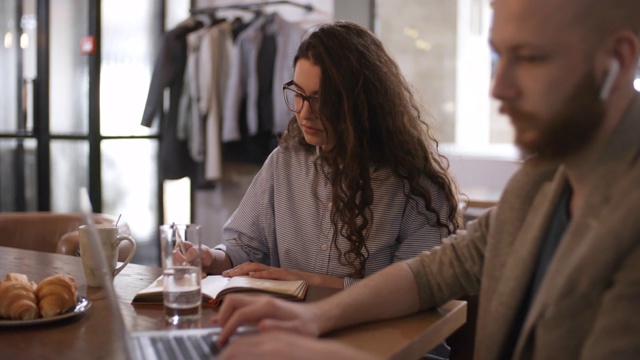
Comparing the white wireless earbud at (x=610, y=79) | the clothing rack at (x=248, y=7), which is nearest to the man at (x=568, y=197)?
the white wireless earbud at (x=610, y=79)

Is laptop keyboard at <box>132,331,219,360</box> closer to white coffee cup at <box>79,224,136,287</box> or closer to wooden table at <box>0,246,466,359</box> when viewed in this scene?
wooden table at <box>0,246,466,359</box>

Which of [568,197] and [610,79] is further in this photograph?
[568,197]

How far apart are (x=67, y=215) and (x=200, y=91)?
1957 mm

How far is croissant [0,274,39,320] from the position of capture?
1.31 meters

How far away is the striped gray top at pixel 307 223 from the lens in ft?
6.14

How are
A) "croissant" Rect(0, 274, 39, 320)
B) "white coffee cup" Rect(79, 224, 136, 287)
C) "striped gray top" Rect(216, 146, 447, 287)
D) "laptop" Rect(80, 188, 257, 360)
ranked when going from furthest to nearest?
1. "striped gray top" Rect(216, 146, 447, 287)
2. "white coffee cup" Rect(79, 224, 136, 287)
3. "croissant" Rect(0, 274, 39, 320)
4. "laptop" Rect(80, 188, 257, 360)

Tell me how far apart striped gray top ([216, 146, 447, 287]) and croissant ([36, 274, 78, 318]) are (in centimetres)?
62

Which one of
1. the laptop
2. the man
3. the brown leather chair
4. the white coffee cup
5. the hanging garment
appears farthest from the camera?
the hanging garment

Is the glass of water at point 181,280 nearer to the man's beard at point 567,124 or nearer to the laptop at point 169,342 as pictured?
the laptop at point 169,342

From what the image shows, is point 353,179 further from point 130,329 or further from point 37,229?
point 37,229

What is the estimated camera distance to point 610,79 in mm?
994

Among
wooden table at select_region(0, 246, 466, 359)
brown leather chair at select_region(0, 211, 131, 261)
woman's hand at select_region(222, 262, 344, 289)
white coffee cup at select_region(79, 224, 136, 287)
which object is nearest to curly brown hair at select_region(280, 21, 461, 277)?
woman's hand at select_region(222, 262, 344, 289)

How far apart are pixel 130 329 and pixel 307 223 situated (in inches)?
30.0

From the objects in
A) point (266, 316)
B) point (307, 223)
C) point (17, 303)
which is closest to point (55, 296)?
point (17, 303)
